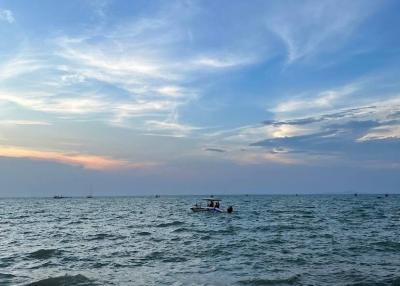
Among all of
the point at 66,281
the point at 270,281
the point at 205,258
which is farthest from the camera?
the point at 205,258

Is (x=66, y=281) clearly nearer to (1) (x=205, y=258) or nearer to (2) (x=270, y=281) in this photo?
(1) (x=205, y=258)

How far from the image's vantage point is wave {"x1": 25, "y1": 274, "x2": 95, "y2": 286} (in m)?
22.0

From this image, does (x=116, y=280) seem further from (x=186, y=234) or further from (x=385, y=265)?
(x=186, y=234)

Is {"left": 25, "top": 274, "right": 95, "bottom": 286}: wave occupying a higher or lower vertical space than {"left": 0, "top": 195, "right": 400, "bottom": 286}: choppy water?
lower

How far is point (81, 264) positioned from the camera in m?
27.7

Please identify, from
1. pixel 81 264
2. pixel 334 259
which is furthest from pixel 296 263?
pixel 81 264

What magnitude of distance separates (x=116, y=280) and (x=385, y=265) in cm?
1547

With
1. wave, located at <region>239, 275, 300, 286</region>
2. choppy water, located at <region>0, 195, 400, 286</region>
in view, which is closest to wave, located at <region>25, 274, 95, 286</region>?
choppy water, located at <region>0, 195, 400, 286</region>

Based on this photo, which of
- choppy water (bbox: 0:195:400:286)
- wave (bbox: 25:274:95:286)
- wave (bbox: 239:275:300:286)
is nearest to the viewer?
wave (bbox: 239:275:300:286)

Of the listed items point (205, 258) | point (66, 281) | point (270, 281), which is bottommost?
point (66, 281)

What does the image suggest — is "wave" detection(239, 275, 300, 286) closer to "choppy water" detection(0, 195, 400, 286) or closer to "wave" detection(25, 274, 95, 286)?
"choppy water" detection(0, 195, 400, 286)

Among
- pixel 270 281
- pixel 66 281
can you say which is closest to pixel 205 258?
pixel 270 281

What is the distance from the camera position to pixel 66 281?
22562mm

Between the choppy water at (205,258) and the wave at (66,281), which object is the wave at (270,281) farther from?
the wave at (66,281)
